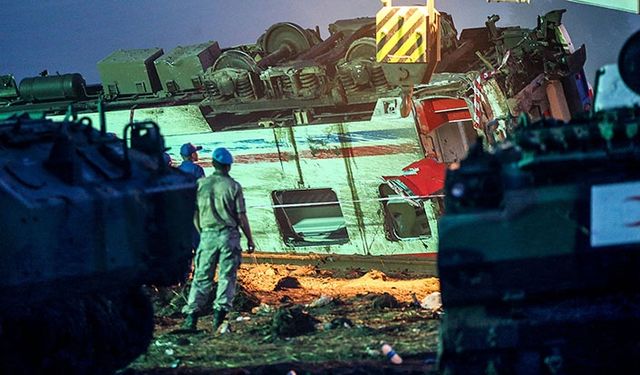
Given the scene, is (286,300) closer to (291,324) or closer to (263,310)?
(263,310)

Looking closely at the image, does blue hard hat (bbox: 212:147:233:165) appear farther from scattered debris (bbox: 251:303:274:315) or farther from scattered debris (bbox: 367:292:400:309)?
scattered debris (bbox: 367:292:400:309)

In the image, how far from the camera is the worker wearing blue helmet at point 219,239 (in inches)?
442

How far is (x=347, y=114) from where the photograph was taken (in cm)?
1447

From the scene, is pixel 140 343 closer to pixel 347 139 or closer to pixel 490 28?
pixel 347 139

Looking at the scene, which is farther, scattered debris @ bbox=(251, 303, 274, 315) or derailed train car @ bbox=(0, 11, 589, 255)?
derailed train car @ bbox=(0, 11, 589, 255)

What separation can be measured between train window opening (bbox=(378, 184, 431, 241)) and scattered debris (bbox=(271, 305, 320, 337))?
12.0ft

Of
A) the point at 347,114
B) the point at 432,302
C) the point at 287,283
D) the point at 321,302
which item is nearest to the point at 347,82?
the point at 347,114

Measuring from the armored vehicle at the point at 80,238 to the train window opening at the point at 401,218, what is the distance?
5.87 m

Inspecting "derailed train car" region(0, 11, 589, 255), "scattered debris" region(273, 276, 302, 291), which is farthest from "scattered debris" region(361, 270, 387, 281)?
"scattered debris" region(273, 276, 302, 291)

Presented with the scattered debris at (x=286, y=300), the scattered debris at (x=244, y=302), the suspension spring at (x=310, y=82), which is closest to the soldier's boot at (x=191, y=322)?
the scattered debris at (x=244, y=302)

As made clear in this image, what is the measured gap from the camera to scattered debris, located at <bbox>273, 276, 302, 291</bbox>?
1418 cm

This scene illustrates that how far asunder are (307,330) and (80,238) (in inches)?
140

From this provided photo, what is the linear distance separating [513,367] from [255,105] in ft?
31.2

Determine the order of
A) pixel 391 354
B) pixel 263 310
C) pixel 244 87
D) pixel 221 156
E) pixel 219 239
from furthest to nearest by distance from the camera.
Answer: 1. pixel 244 87
2. pixel 263 310
3. pixel 221 156
4. pixel 219 239
5. pixel 391 354
